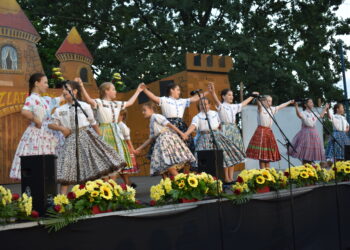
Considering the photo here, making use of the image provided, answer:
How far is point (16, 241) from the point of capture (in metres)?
2.63

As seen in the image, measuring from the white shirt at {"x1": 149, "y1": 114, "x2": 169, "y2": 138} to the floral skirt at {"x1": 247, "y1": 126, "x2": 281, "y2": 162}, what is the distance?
2.41 meters

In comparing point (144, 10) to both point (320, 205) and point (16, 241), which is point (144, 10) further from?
point (16, 241)

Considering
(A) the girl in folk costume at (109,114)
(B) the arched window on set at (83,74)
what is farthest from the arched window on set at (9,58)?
(A) the girl in folk costume at (109,114)

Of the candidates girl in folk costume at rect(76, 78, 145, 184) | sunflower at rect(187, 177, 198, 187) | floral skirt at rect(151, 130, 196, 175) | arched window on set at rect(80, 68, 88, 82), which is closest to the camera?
sunflower at rect(187, 177, 198, 187)

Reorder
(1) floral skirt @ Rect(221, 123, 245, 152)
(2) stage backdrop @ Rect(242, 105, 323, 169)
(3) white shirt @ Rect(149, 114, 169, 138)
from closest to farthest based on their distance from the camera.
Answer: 1. (3) white shirt @ Rect(149, 114, 169, 138)
2. (1) floral skirt @ Rect(221, 123, 245, 152)
3. (2) stage backdrop @ Rect(242, 105, 323, 169)

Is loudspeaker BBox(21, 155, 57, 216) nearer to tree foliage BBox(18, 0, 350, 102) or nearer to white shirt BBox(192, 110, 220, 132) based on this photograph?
white shirt BBox(192, 110, 220, 132)

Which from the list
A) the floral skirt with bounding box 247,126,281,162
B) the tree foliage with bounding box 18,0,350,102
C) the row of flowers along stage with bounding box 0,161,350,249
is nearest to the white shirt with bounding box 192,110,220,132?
the floral skirt with bounding box 247,126,281,162

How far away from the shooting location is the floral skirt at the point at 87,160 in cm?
488

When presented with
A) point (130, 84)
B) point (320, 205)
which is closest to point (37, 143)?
point (320, 205)

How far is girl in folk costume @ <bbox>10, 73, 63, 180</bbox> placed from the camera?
5.10 meters

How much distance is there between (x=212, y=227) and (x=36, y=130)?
2.58 m

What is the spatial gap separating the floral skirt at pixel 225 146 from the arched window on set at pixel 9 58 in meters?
6.17

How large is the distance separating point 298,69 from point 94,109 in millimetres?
13270

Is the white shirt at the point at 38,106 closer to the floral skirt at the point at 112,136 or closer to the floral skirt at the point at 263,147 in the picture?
the floral skirt at the point at 112,136
